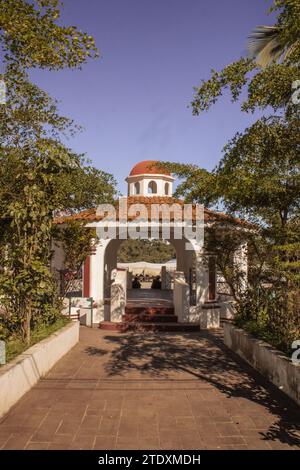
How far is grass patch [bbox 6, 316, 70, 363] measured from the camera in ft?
24.5

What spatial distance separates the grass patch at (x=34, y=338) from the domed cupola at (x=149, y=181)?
1364 cm

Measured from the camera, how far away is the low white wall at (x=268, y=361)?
6852 millimetres

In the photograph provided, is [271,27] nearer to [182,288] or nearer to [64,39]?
[64,39]

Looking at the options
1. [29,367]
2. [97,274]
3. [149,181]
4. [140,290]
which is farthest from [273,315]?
[140,290]

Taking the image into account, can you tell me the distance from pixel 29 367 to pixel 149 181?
1776 cm

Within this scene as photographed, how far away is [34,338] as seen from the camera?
8969 mm

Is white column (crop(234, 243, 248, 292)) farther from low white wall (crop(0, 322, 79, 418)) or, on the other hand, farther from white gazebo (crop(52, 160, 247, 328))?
low white wall (crop(0, 322, 79, 418))

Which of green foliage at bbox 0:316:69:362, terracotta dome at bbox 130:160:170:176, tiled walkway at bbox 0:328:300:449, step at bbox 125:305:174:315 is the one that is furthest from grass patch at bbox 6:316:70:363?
terracotta dome at bbox 130:160:170:176

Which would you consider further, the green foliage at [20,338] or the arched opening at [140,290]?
the arched opening at [140,290]

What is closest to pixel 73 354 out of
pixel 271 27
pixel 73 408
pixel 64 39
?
pixel 73 408

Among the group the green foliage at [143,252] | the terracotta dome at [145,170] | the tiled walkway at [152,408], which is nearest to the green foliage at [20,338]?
the tiled walkway at [152,408]

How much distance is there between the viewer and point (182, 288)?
1559 centimetres

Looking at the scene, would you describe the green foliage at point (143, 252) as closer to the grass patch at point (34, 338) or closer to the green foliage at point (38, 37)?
the grass patch at point (34, 338)
